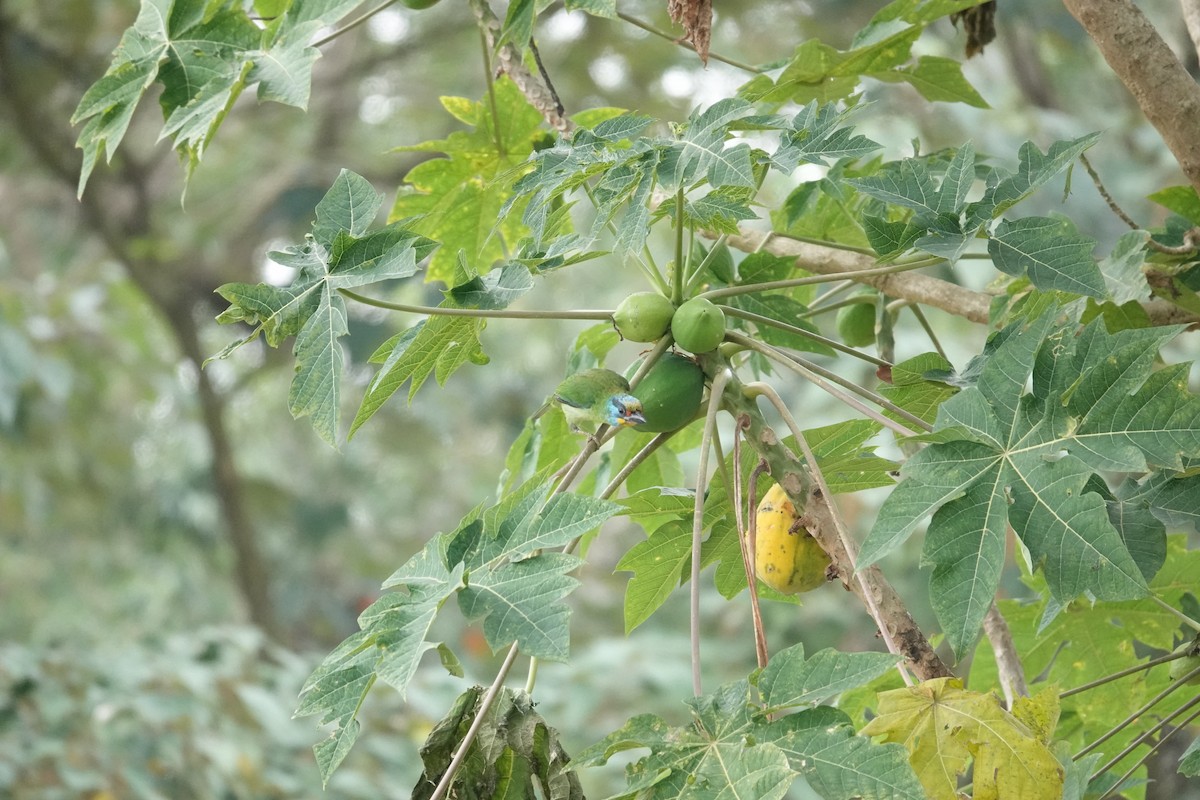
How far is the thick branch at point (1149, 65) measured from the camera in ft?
2.81

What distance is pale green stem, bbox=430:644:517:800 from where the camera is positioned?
75cm

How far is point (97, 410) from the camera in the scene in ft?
13.9

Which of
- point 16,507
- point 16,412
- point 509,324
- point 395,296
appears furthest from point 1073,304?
point 509,324

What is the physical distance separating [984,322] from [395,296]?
2.21 meters

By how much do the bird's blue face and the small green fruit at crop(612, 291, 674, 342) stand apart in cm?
7

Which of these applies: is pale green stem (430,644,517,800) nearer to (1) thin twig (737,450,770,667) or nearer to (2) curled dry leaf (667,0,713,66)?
(1) thin twig (737,450,770,667)

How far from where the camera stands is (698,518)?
2.47ft

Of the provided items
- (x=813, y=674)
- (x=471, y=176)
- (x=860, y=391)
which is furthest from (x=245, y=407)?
(x=813, y=674)

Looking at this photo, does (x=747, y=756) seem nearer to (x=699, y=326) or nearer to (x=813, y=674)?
(x=813, y=674)

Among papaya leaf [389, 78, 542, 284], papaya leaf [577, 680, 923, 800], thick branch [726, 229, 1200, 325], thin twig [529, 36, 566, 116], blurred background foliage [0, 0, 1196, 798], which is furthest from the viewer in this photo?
blurred background foliage [0, 0, 1196, 798]

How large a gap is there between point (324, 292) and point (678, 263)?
0.26m

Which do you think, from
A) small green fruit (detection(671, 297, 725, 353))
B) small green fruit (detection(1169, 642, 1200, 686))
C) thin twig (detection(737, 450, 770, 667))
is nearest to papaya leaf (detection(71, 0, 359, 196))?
small green fruit (detection(671, 297, 725, 353))

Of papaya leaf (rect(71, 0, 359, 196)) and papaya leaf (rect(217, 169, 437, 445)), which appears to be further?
papaya leaf (rect(71, 0, 359, 196))

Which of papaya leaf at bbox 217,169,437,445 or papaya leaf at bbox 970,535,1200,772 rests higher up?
papaya leaf at bbox 217,169,437,445
